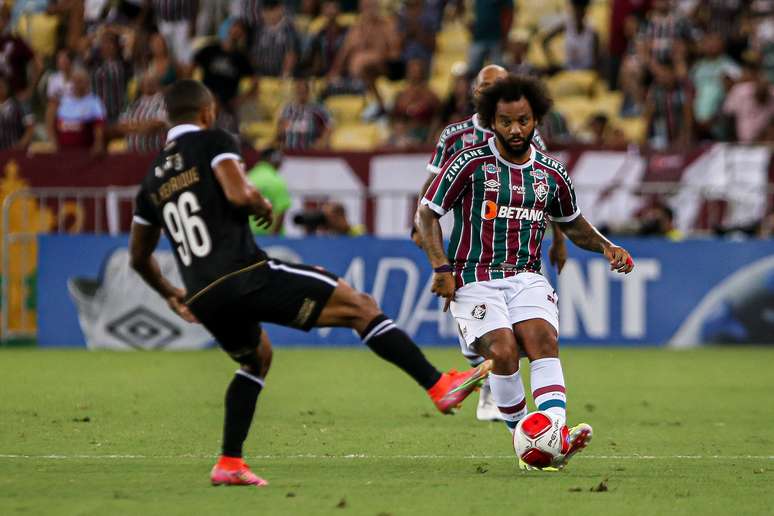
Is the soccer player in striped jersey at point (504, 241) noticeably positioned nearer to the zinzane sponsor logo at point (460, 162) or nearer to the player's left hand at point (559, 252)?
the zinzane sponsor logo at point (460, 162)

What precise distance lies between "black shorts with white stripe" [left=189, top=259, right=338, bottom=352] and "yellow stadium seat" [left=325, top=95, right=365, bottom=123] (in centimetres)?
1494

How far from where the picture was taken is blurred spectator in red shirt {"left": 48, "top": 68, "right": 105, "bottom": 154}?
65.7 feet

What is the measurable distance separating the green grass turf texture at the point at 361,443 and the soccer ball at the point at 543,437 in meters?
0.13

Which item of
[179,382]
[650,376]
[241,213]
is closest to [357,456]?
[241,213]

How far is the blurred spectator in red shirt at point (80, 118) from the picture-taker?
2003 centimetres

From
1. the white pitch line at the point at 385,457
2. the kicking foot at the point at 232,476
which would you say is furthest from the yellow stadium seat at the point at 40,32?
the kicking foot at the point at 232,476

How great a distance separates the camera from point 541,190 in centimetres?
805

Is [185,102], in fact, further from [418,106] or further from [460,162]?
[418,106]

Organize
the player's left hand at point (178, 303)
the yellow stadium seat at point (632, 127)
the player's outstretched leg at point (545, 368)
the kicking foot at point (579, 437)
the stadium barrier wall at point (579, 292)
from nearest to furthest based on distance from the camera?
the kicking foot at point (579, 437)
the player's left hand at point (178, 303)
the player's outstretched leg at point (545, 368)
the stadium barrier wall at point (579, 292)
the yellow stadium seat at point (632, 127)

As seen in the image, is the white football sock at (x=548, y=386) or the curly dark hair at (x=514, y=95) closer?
the white football sock at (x=548, y=386)

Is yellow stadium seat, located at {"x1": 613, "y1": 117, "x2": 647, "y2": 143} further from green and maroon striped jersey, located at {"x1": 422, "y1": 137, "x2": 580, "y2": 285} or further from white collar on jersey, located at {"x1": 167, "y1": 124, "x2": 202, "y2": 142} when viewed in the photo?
white collar on jersey, located at {"x1": 167, "y1": 124, "x2": 202, "y2": 142}

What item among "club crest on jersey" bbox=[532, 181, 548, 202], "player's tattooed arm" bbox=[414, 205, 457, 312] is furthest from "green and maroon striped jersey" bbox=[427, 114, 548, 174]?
"club crest on jersey" bbox=[532, 181, 548, 202]

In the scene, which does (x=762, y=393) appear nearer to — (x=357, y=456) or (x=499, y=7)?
(x=357, y=456)

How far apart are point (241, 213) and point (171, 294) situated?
0.86m
